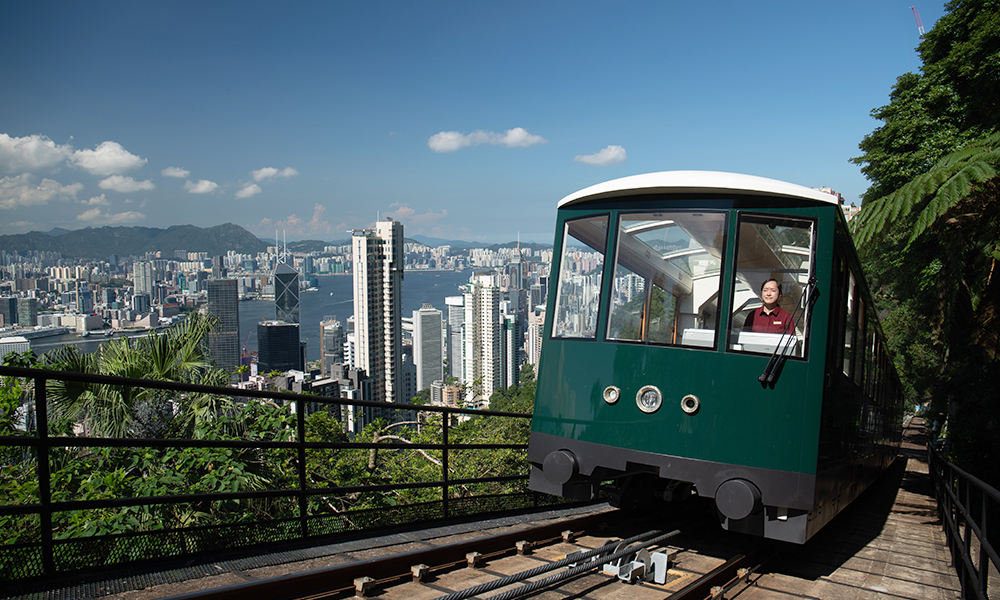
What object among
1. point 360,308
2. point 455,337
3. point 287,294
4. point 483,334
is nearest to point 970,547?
point 483,334

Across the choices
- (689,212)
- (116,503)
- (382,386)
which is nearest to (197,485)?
(116,503)

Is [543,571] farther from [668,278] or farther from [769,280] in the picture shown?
[769,280]

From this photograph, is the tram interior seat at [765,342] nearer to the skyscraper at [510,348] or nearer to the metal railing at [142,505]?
the metal railing at [142,505]

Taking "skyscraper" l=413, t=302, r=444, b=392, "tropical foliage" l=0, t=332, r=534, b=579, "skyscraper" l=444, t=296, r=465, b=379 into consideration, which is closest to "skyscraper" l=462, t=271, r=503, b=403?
"skyscraper" l=444, t=296, r=465, b=379

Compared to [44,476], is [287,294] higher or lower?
lower

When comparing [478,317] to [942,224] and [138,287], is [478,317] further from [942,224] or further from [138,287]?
[942,224]

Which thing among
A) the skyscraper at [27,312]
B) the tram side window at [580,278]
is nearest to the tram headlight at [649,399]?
the tram side window at [580,278]
